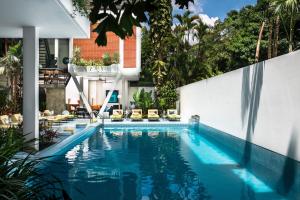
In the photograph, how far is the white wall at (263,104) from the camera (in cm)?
921

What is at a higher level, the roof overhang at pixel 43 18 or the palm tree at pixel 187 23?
the palm tree at pixel 187 23

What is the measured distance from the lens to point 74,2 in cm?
988

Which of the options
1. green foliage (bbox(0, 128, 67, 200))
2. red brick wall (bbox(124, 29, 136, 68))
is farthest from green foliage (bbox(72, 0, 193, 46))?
red brick wall (bbox(124, 29, 136, 68))

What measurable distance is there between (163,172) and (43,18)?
5.29 meters

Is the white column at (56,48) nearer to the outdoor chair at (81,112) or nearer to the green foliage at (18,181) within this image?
the outdoor chair at (81,112)

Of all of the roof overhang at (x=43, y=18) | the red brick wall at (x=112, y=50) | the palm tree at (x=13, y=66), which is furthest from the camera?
the red brick wall at (x=112, y=50)

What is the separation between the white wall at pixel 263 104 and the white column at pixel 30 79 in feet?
23.4

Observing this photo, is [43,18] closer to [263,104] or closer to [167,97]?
[263,104]

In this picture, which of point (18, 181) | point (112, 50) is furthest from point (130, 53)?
point (18, 181)

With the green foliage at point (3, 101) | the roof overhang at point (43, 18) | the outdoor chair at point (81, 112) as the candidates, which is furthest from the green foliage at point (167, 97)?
the roof overhang at point (43, 18)

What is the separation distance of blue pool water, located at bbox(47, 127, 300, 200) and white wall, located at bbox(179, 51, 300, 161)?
82cm

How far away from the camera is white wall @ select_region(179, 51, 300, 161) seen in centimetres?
921

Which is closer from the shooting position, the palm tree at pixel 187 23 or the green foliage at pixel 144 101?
the green foliage at pixel 144 101

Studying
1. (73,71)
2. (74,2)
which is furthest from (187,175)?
(73,71)
